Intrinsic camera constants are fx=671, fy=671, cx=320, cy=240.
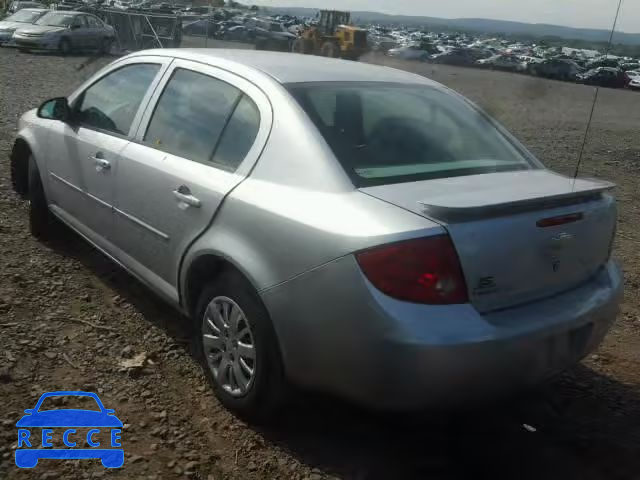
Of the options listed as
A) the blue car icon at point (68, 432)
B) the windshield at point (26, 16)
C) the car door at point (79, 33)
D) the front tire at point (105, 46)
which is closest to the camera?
the blue car icon at point (68, 432)

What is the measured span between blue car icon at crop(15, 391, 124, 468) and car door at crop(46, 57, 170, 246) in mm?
1247

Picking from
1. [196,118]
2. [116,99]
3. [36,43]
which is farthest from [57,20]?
[196,118]

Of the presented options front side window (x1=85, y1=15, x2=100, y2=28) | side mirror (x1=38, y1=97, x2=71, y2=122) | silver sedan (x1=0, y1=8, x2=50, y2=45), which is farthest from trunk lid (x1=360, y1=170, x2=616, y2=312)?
silver sedan (x1=0, y1=8, x2=50, y2=45)

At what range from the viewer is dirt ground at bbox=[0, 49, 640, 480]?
2766mm

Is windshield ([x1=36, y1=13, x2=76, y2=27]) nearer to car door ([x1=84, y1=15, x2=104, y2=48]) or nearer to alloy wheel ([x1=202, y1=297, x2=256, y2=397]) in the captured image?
car door ([x1=84, y1=15, x2=104, y2=48])

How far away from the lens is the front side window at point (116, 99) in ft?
12.8

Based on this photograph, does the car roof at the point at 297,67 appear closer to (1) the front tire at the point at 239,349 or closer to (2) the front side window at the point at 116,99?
(2) the front side window at the point at 116,99

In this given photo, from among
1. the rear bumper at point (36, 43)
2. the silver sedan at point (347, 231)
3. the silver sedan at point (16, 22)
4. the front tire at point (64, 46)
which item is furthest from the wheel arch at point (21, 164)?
the silver sedan at point (16, 22)

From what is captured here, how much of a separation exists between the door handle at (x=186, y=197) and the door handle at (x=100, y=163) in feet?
2.56

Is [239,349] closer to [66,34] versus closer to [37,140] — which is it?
[37,140]

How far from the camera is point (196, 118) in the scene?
3438 mm

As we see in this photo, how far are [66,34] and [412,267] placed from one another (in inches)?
911

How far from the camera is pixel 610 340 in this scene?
165 inches

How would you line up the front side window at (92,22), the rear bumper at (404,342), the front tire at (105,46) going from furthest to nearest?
the front tire at (105,46), the front side window at (92,22), the rear bumper at (404,342)
